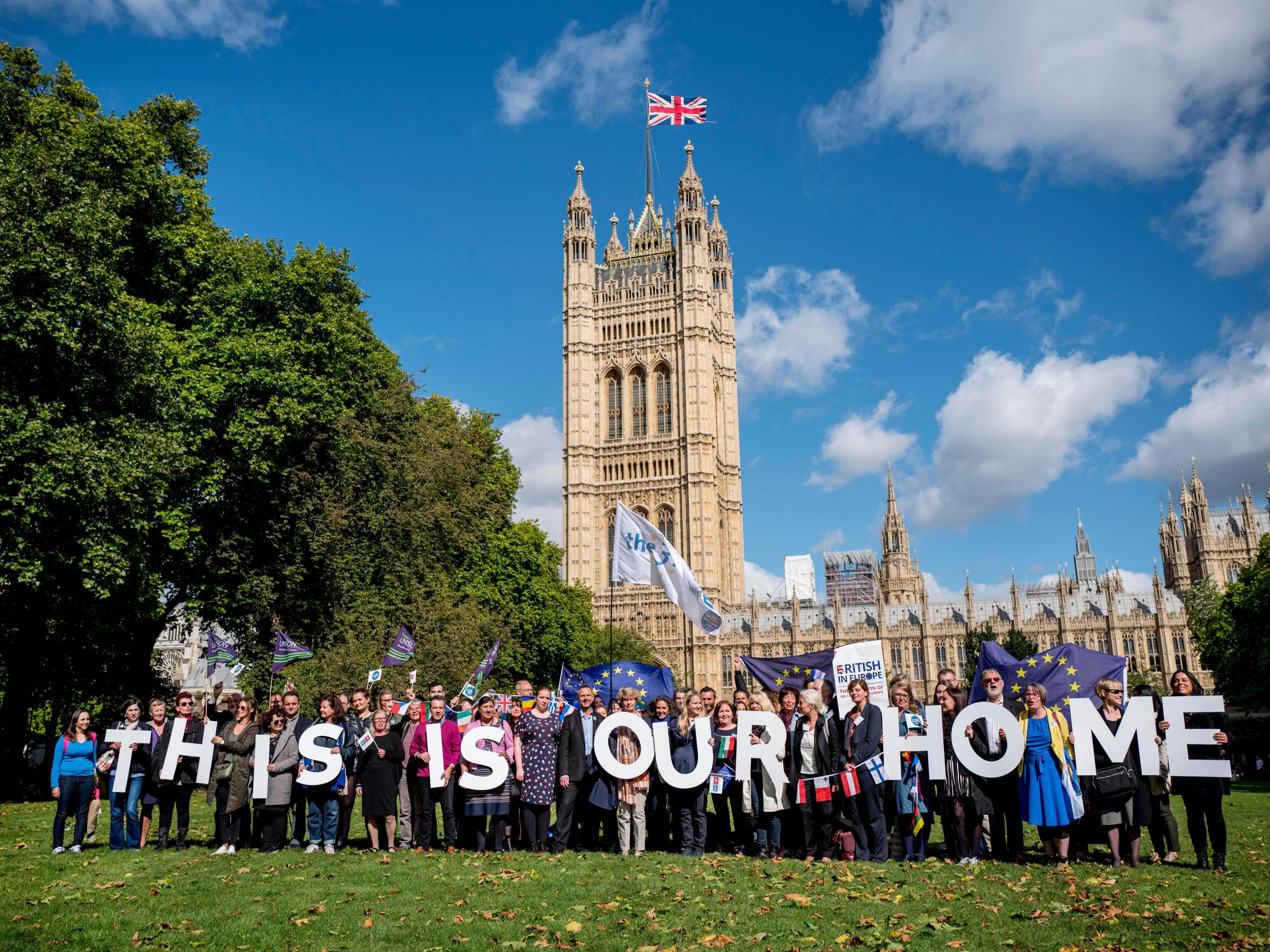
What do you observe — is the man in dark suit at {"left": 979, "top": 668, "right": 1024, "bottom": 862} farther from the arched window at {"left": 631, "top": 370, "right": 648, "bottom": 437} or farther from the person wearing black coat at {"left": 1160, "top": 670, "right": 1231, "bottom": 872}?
the arched window at {"left": 631, "top": 370, "right": 648, "bottom": 437}

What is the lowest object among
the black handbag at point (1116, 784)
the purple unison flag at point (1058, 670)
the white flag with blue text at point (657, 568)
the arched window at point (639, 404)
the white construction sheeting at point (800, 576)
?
the black handbag at point (1116, 784)

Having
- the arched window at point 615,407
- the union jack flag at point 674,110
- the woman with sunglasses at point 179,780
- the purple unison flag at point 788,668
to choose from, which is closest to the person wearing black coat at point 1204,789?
the purple unison flag at point 788,668

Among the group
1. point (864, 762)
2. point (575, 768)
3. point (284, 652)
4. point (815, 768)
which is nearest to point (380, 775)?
point (575, 768)

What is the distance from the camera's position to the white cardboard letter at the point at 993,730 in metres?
10.0

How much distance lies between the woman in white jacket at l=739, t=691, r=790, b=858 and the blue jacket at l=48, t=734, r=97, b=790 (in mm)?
7780

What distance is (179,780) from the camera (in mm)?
11602

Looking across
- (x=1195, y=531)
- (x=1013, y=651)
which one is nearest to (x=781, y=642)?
(x=1013, y=651)

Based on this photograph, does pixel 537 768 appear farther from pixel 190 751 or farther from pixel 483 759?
pixel 190 751

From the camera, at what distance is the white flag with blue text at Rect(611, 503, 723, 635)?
720 inches

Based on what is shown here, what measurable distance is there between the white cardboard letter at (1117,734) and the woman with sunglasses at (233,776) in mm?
9200

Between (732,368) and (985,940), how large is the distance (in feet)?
270

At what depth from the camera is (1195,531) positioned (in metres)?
75.2

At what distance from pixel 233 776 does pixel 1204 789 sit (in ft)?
34.4

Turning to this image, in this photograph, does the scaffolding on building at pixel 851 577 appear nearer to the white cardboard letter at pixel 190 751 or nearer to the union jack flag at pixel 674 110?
the union jack flag at pixel 674 110
